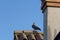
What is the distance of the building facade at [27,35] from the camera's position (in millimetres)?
14211

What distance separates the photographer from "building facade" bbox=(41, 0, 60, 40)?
28.8ft

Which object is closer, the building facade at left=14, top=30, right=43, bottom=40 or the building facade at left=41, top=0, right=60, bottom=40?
the building facade at left=41, top=0, right=60, bottom=40

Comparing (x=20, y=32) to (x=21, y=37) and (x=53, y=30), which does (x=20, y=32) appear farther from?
(x=53, y=30)

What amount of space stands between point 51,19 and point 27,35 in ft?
19.8

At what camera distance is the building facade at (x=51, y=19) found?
28.8 feet

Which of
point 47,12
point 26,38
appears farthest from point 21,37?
point 47,12

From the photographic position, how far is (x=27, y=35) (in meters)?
14.8

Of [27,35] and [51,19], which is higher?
[51,19]

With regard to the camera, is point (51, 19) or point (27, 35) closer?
point (51, 19)

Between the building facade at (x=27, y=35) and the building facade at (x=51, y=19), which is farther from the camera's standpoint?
the building facade at (x=27, y=35)

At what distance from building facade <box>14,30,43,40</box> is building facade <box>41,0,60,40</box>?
4.97m

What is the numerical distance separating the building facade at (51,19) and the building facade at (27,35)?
4.97 m

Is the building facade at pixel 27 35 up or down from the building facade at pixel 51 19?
down

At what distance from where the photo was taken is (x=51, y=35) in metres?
8.73
